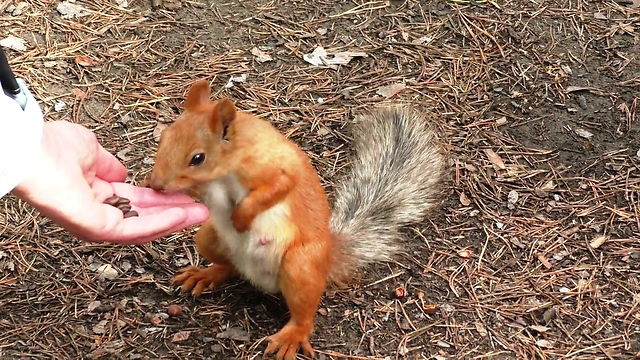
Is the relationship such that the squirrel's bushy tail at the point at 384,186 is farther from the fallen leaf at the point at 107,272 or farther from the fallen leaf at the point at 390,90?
the fallen leaf at the point at 107,272

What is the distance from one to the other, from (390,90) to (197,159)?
1666mm

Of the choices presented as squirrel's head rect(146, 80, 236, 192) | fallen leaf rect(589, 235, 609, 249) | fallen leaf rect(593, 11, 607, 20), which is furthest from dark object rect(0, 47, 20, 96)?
fallen leaf rect(593, 11, 607, 20)

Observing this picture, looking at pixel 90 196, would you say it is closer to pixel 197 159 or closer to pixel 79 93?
pixel 197 159

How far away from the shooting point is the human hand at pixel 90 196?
6.40ft

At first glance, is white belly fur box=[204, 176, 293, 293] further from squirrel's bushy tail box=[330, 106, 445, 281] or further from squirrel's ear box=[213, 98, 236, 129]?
squirrel's bushy tail box=[330, 106, 445, 281]

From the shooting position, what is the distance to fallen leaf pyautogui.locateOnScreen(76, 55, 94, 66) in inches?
146

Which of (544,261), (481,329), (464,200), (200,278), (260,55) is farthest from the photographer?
(260,55)

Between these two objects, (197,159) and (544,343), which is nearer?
(197,159)

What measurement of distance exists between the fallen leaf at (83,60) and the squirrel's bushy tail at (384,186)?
4.70ft

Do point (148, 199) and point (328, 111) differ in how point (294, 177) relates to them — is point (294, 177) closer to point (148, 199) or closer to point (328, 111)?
point (148, 199)

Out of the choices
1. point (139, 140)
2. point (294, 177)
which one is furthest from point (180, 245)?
point (294, 177)

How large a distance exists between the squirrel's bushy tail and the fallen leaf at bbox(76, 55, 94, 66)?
1434 millimetres

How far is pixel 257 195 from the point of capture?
2.33 metres

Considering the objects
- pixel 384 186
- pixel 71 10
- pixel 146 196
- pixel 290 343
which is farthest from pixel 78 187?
pixel 71 10
